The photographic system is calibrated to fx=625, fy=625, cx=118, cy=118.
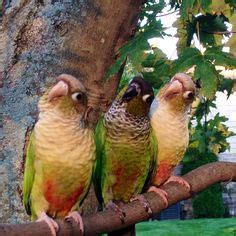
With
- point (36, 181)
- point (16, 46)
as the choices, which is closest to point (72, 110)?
point (36, 181)

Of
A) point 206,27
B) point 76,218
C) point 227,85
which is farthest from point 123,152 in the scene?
point 227,85

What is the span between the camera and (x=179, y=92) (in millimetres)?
2221

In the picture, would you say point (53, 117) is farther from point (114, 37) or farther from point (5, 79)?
point (114, 37)

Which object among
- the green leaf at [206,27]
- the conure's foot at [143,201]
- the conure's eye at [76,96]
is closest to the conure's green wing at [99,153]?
the conure's foot at [143,201]

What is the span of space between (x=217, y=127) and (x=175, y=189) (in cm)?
269

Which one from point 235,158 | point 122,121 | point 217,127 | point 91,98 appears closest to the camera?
point 122,121

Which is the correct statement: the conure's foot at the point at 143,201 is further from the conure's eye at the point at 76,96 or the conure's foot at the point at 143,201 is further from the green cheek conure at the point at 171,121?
the conure's eye at the point at 76,96

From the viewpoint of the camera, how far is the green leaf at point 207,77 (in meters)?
2.29

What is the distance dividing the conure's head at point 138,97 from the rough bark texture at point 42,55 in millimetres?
420

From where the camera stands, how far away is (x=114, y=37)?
2539 millimetres

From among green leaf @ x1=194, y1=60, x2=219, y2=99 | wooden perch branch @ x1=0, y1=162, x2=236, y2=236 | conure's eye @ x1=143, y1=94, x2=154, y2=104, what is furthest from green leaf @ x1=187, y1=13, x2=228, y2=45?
conure's eye @ x1=143, y1=94, x2=154, y2=104

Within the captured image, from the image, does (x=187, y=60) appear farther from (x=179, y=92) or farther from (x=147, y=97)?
(x=147, y=97)

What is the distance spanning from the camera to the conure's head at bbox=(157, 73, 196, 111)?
220 cm

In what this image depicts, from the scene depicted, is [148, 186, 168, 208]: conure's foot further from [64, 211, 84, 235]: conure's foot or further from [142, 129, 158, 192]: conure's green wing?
[64, 211, 84, 235]: conure's foot
